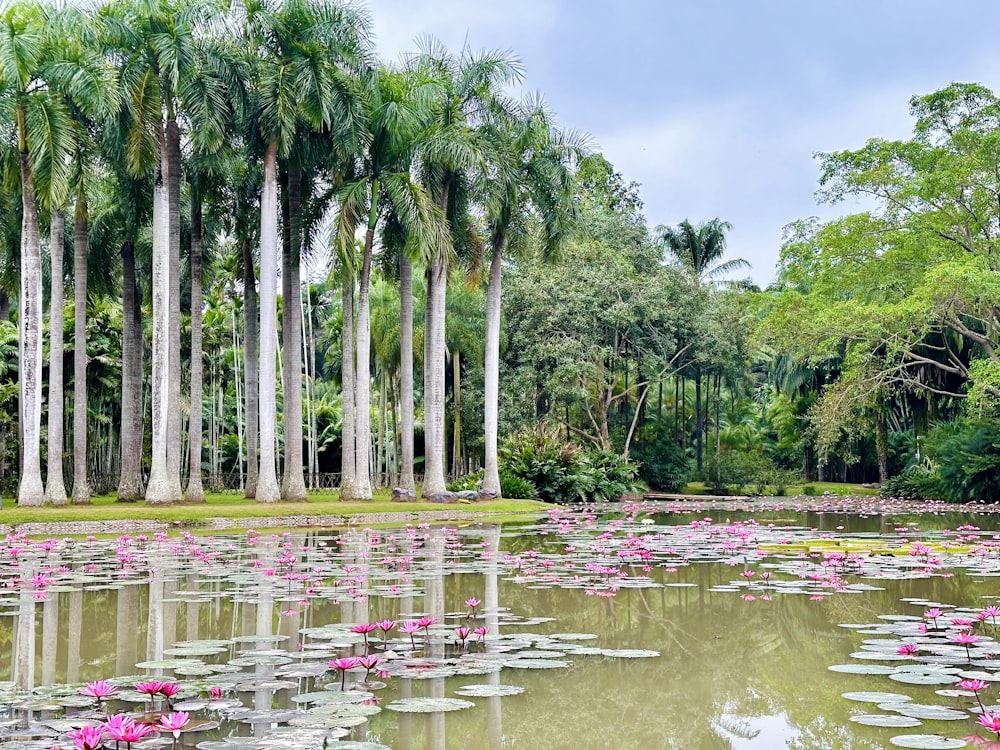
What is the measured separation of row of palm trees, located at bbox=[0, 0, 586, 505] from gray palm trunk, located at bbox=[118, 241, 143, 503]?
0.06 meters

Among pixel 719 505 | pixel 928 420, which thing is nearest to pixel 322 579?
pixel 719 505

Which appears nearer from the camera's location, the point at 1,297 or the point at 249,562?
the point at 249,562

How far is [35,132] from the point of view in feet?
69.7

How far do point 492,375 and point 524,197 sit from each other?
17.9 ft

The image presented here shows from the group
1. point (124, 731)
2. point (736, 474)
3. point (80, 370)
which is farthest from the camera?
point (736, 474)

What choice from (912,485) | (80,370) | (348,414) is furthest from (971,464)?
(80,370)

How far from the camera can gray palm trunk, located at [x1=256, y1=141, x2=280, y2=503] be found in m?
22.7

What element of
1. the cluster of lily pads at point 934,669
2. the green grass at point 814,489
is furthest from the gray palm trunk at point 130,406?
the green grass at point 814,489

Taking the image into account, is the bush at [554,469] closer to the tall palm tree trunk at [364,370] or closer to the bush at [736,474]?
the tall palm tree trunk at [364,370]

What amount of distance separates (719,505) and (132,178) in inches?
783

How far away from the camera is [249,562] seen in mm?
12234

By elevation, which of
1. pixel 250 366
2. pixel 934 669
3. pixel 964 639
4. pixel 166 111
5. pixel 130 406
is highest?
pixel 166 111

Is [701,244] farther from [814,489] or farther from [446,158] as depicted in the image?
[446,158]

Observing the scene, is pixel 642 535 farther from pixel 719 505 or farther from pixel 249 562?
pixel 719 505
